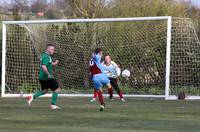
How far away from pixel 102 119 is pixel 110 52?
39.8 ft

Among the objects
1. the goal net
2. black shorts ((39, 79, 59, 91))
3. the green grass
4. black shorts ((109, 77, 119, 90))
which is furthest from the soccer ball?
black shorts ((39, 79, 59, 91))

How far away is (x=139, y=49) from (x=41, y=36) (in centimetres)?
456

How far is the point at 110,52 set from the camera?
26.5 m

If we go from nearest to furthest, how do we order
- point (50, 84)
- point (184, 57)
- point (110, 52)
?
point (50, 84) < point (184, 57) < point (110, 52)

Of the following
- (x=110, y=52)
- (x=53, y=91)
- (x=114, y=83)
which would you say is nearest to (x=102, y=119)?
(x=53, y=91)

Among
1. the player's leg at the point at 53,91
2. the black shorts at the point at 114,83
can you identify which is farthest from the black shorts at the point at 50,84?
the black shorts at the point at 114,83

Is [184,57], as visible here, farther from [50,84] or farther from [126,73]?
[50,84]

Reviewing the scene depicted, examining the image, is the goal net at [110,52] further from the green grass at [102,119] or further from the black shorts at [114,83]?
the green grass at [102,119]

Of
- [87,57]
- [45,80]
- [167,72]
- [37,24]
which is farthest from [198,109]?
[37,24]

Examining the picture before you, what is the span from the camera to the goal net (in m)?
25.0

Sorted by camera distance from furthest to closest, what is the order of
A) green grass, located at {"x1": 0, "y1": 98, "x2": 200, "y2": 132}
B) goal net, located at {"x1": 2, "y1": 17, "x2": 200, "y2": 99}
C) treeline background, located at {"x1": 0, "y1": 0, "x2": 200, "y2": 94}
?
treeline background, located at {"x1": 0, "y1": 0, "x2": 200, "y2": 94} < goal net, located at {"x1": 2, "y1": 17, "x2": 200, "y2": 99} < green grass, located at {"x1": 0, "y1": 98, "x2": 200, "y2": 132}

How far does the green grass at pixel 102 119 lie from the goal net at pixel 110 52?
6865 mm

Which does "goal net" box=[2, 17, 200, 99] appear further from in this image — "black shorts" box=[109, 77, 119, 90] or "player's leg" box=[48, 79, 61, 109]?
"player's leg" box=[48, 79, 61, 109]

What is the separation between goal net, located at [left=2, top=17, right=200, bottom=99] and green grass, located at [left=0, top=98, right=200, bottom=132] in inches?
270
